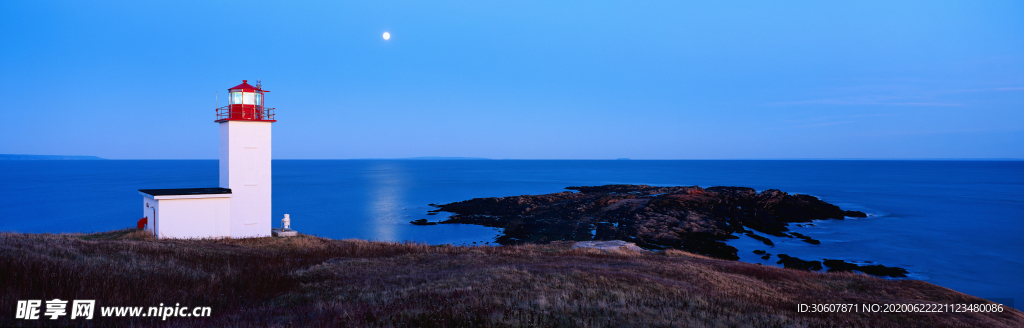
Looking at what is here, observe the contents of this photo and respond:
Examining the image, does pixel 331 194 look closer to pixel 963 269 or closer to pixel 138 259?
pixel 138 259

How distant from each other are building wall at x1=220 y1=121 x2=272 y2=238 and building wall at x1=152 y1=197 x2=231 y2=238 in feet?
1.16

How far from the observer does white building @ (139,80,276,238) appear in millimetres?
17641

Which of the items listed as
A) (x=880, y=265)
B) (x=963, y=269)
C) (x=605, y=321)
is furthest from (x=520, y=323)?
(x=963, y=269)

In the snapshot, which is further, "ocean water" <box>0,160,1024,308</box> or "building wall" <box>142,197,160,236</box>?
"ocean water" <box>0,160,1024,308</box>

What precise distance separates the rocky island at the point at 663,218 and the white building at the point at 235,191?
1447cm

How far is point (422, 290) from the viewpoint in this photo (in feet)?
27.7

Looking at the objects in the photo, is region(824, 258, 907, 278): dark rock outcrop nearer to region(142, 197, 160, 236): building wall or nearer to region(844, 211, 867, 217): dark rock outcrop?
region(844, 211, 867, 217): dark rock outcrop

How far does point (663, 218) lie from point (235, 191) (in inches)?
1060

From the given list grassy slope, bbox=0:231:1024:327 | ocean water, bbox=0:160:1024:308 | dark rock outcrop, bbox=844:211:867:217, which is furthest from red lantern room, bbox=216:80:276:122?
dark rock outcrop, bbox=844:211:867:217

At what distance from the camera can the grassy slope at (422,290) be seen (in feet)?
20.7

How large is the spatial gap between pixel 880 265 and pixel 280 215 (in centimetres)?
4491

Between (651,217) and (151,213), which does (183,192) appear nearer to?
(151,213)

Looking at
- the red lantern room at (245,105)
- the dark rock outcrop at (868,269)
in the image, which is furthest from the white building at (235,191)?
the dark rock outcrop at (868,269)

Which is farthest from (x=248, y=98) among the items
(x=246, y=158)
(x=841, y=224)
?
(x=841, y=224)
